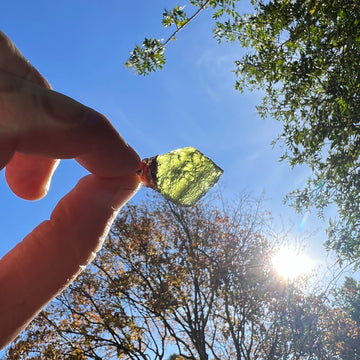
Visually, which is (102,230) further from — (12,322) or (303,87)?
(303,87)

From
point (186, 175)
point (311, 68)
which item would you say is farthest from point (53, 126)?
point (311, 68)

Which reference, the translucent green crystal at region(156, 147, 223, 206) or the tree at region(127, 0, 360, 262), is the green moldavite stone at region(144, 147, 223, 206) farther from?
the tree at region(127, 0, 360, 262)

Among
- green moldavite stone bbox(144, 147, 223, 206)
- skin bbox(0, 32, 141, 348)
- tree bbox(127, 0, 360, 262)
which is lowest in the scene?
skin bbox(0, 32, 141, 348)

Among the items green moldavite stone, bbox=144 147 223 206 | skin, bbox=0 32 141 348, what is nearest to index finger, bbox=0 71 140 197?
skin, bbox=0 32 141 348

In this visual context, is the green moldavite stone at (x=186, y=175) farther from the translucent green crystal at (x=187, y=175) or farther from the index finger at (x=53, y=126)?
the index finger at (x=53, y=126)

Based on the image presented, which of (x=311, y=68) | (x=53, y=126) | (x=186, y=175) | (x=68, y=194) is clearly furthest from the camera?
(x=311, y=68)

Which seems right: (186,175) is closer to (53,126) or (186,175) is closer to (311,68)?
(53,126)

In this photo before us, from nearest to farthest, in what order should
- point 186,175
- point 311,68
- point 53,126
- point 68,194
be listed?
point 53,126 < point 68,194 < point 186,175 < point 311,68

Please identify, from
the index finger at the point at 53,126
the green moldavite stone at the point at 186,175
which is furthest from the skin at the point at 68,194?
the green moldavite stone at the point at 186,175
